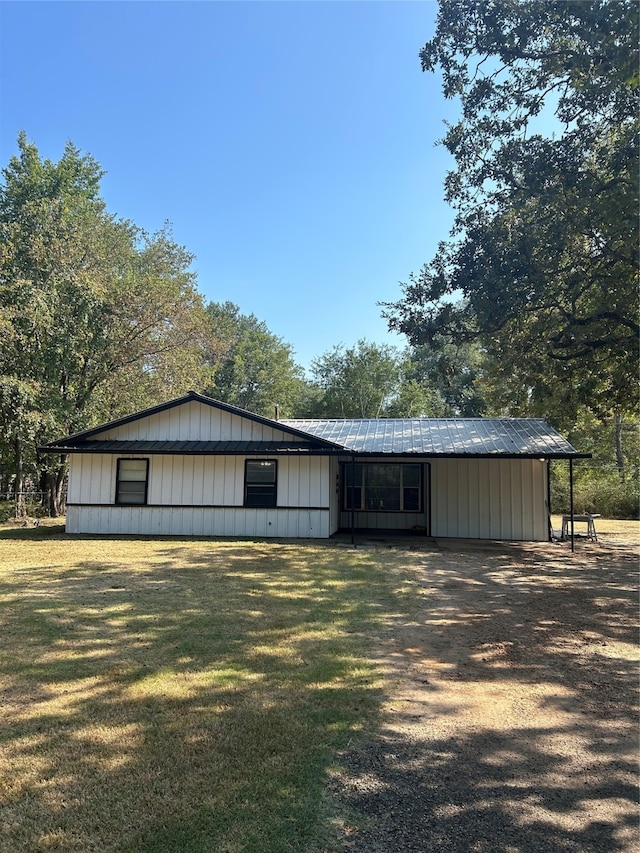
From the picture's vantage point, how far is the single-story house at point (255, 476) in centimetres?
1339

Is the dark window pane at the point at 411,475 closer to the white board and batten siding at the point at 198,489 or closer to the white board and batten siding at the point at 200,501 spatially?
the white board and batten siding at the point at 198,489

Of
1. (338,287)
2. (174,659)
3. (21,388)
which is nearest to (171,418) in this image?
(21,388)

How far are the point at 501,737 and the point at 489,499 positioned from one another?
37.0ft

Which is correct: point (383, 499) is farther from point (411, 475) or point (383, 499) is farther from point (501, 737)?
point (501, 737)

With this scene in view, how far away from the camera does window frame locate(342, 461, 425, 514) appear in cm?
1522

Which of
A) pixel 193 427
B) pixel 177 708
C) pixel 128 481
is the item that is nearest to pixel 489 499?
pixel 193 427

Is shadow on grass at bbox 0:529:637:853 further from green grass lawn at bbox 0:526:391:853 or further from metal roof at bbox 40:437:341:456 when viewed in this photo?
metal roof at bbox 40:437:341:456

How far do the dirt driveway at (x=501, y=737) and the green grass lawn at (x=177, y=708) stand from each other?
0.94ft

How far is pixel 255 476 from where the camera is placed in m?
13.6

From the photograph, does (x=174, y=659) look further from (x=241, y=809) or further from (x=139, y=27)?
(x=139, y=27)

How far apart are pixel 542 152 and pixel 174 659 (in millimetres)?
11024

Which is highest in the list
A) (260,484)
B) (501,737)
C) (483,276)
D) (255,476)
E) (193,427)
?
(483,276)

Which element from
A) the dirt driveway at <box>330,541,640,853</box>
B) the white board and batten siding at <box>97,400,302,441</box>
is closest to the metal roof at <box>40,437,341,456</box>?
the white board and batten siding at <box>97,400,302,441</box>

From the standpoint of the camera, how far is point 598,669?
4668 mm
